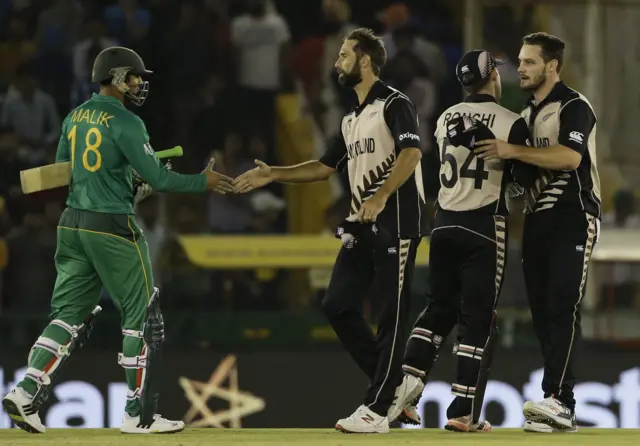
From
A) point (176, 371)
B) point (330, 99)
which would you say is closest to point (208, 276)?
point (176, 371)

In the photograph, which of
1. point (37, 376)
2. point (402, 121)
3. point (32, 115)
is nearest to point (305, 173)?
point (402, 121)

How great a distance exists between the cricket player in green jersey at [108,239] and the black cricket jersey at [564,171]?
5.40 feet

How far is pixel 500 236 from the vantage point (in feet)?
24.1

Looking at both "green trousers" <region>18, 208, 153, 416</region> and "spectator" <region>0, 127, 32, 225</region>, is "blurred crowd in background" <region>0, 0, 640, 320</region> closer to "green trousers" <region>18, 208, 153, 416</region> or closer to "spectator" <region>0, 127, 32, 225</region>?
"spectator" <region>0, 127, 32, 225</region>

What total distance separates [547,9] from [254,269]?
11.5 feet

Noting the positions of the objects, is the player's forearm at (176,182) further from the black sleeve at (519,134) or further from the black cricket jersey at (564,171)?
the black cricket jersey at (564,171)

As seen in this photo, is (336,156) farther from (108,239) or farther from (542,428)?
(542,428)

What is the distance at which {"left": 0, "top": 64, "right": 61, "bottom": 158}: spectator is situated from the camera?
1218 centimetres

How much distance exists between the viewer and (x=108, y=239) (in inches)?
285

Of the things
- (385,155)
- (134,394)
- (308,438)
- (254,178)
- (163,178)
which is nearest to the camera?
(308,438)

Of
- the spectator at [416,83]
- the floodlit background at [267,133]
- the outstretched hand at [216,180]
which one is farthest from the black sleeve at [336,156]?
the spectator at [416,83]

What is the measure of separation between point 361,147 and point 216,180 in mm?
757

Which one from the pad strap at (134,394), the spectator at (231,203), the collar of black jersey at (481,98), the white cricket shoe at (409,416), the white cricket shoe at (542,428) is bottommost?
the white cricket shoe at (542,428)

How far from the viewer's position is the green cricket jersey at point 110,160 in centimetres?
718
